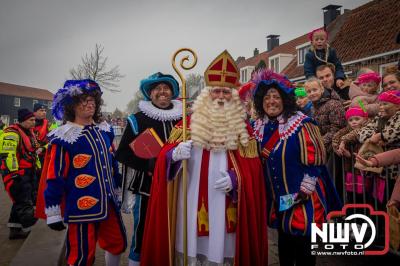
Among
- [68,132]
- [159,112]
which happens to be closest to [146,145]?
[159,112]

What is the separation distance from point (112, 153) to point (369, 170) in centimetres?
275

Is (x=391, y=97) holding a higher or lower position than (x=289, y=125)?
higher

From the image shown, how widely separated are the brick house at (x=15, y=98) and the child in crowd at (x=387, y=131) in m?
49.0

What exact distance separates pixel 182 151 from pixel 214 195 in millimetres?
482

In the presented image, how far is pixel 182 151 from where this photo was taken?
277 centimetres

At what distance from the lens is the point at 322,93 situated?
14.5 ft

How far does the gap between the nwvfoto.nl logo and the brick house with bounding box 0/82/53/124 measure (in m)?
48.9

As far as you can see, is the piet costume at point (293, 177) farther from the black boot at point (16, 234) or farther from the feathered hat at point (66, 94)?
the black boot at point (16, 234)

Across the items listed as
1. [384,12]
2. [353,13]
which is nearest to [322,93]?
[384,12]

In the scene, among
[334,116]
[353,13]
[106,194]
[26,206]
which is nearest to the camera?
[106,194]

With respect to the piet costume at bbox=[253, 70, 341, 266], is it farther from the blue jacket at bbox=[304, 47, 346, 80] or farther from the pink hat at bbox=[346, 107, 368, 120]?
the blue jacket at bbox=[304, 47, 346, 80]

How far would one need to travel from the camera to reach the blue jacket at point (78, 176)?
2.90m

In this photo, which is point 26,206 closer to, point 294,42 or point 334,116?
point 334,116

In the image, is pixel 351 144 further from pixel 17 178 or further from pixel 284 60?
pixel 284 60
